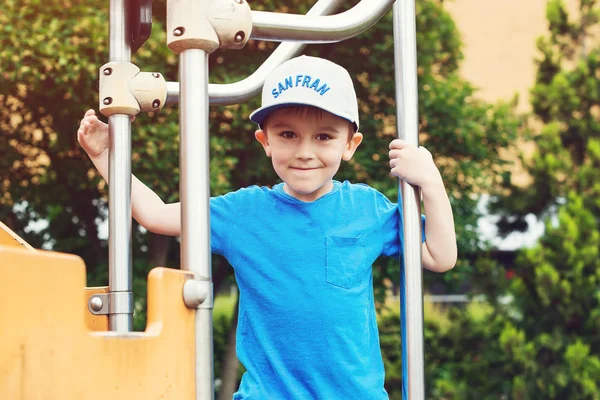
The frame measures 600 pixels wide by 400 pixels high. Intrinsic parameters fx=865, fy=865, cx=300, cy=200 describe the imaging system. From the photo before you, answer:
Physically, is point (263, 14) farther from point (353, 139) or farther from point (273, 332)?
point (273, 332)

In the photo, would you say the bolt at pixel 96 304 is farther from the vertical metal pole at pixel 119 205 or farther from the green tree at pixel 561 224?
the green tree at pixel 561 224

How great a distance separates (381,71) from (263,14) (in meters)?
6.09

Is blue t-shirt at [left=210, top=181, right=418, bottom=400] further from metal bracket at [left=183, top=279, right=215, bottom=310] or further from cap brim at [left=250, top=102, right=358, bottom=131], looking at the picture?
metal bracket at [left=183, top=279, right=215, bottom=310]

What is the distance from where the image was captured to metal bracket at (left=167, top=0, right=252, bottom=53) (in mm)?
1249

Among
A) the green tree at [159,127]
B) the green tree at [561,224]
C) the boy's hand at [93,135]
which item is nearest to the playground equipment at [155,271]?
the boy's hand at [93,135]

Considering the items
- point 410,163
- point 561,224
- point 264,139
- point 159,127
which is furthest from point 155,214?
point 561,224

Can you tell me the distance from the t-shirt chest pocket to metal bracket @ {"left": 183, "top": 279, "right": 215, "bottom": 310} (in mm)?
571

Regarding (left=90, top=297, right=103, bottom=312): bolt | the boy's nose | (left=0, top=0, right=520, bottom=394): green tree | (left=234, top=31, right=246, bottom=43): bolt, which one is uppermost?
(left=0, top=0, right=520, bottom=394): green tree

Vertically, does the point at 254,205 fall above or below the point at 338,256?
above

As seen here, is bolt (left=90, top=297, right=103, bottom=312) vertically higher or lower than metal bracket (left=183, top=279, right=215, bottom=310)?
higher

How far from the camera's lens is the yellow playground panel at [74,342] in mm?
972

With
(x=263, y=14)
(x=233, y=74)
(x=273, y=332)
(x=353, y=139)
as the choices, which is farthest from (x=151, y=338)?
(x=233, y=74)

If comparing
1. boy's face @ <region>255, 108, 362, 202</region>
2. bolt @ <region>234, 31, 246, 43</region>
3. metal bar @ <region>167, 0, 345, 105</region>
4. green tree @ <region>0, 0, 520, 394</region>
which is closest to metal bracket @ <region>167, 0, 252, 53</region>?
bolt @ <region>234, 31, 246, 43</region>

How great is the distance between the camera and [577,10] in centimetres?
819
